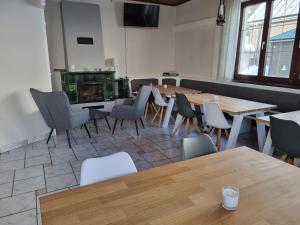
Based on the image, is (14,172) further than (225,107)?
No

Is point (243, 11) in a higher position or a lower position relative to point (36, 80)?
higher

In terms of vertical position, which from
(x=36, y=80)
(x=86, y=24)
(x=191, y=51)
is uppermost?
(x=86, y=24)

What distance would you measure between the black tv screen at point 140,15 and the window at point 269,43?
2.34 metres

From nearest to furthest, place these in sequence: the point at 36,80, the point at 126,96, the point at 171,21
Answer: the point at 36,80, the point at 126,96, the point at 171,21

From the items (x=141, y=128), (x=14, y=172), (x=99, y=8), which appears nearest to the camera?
(x=14, y=172)

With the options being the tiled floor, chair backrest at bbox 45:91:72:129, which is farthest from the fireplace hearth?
chair backrest at bbox 45:91:72:129

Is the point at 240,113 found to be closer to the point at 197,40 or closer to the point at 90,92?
the point at 197,40

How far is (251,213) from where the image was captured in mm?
953

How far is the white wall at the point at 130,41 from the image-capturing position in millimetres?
5145

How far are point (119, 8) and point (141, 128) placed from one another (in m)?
3.33

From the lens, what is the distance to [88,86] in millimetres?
5395


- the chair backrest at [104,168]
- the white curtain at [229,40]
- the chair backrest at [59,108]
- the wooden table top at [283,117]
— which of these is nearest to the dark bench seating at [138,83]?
the white curtain at [229,40]

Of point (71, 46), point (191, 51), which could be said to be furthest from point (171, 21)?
point (71, 46)

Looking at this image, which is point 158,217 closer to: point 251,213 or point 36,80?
point 251,213
